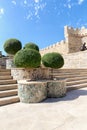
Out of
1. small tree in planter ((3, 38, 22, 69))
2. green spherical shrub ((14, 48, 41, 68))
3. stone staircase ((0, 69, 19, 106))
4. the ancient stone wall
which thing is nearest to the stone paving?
stone staircase ((0, 69, 19, 106))

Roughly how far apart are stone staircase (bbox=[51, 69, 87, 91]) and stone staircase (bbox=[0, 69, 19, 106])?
1.65m

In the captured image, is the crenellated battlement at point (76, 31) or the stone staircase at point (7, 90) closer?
the stone staircase at point (7, 90)

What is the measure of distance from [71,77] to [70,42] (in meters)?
11.6

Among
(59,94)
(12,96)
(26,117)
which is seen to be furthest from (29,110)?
(59,94)

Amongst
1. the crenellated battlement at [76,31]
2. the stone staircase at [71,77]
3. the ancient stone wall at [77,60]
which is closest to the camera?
the stone staircase at [71,77]

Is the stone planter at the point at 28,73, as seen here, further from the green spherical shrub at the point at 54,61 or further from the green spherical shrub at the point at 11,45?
the green spherical shrub at the point at 11,45

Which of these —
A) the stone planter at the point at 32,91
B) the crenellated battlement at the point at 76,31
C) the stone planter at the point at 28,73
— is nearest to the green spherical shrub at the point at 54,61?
the stone planter at the point at 28,73

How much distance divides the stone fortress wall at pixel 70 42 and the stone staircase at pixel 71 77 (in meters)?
9.03

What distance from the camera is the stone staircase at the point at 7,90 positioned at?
13.7 ft

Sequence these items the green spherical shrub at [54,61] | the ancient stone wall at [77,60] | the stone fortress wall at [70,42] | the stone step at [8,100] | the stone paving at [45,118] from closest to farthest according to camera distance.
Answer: the stone paving at [45,118], the stone step at [8,100], the green spherical shrub at [54,61], the ancient stone wall at [77,60], the stone fortress wall at [70,42]

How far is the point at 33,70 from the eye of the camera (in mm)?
5652

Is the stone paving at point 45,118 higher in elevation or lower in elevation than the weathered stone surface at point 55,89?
lower

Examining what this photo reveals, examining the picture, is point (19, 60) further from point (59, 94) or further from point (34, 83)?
point (59, 94)

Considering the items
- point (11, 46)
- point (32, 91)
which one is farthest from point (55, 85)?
point (11, 46)
